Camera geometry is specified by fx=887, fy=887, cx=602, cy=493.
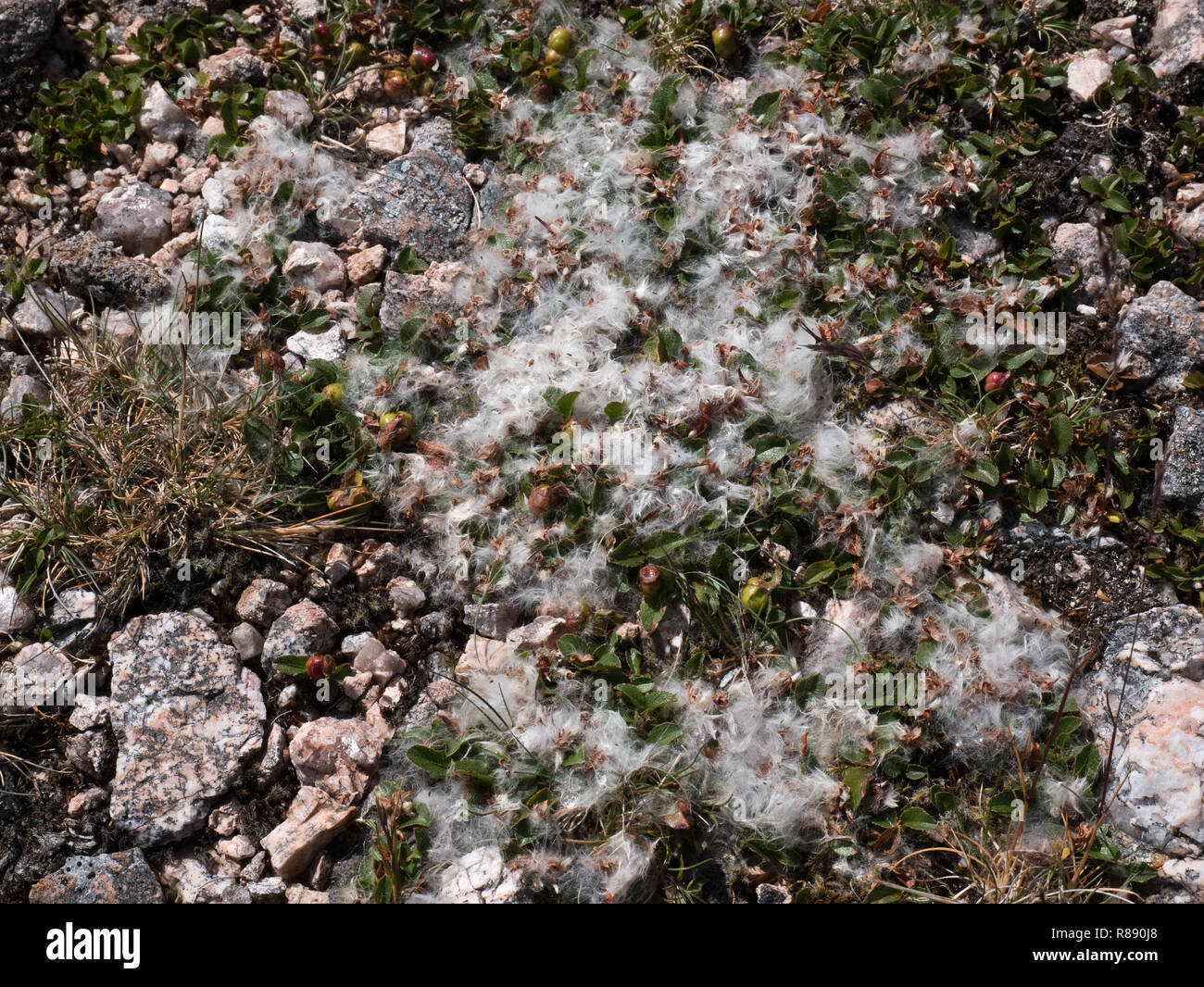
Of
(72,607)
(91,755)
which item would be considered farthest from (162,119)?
(91,755)

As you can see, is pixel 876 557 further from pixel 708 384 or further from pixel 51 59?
pixel 51 59

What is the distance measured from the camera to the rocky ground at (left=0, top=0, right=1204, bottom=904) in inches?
151

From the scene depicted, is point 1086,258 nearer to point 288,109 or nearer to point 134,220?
point 288,109

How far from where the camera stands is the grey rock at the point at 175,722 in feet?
12.6

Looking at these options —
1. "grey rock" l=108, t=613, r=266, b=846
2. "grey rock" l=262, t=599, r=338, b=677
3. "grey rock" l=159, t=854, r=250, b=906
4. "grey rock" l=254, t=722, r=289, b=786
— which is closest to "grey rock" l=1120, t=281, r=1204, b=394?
"grey rock" l=262, t=599, r=338, b=677

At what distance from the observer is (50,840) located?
3803 mm

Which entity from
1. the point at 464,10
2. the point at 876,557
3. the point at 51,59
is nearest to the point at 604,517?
the point at 876,557

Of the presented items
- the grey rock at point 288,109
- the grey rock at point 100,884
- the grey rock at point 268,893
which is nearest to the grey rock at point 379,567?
the grey rock at point 268,893

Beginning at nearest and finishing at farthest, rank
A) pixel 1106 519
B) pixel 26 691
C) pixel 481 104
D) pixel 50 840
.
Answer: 1. pixel 50 840
2. pixel 26 691
3. pixel 1106 519
4. pixel 481 104

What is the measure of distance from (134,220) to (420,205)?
158cm

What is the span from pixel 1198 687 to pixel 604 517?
276 cm

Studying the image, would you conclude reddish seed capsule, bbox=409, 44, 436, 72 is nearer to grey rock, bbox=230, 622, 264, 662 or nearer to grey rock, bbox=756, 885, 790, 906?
grey rock, bbox=230, 622, 264, 662

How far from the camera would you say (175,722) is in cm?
396

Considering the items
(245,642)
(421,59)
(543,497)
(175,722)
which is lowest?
(175,722)
